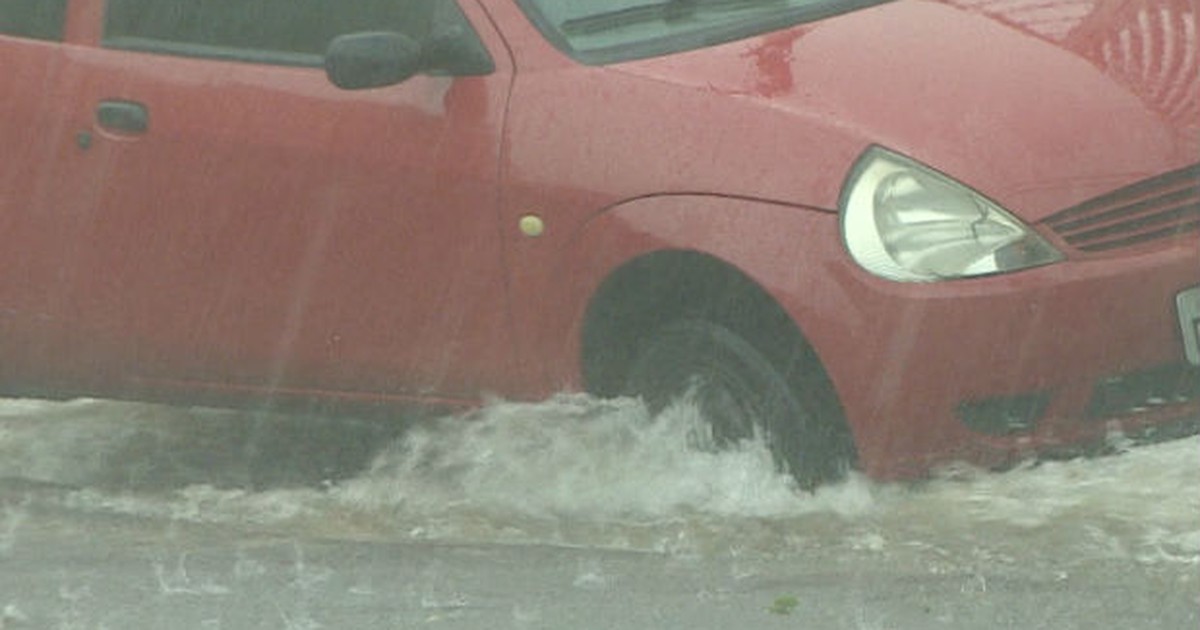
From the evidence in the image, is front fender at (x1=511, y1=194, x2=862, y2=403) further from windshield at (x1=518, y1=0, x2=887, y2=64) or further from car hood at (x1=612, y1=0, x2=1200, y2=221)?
windshield at (x1=518, y1=0, x2=887, y2=64)

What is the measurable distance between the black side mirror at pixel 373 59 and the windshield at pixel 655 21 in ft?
1.05

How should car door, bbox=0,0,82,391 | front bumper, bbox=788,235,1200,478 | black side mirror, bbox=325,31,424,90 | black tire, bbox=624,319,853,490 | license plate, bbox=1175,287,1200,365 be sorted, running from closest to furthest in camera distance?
front bumper, bbox=788,235,1200,478, license plate, bbox=1175,287,1200,365, black tire, bbox=624,319,853,490, black side mirror, bbox=325,31,424,90, car door, bbox=0,0,82,391

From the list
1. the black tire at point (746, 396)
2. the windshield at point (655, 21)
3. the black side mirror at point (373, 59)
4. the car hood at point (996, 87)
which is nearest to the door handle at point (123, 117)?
the black side mirror at point (373, 59)

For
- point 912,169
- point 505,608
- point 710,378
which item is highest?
point 912,169

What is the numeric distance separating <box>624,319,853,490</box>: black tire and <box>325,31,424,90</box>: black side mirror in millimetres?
892

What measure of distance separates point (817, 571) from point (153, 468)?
9.65ft

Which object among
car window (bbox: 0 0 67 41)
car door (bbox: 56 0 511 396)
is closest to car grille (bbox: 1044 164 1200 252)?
car door (bbox: 56 0 511 396)

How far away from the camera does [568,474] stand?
291 inches

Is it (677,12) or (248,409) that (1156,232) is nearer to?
(677,12)

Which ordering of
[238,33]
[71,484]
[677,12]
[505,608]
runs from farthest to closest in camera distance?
1. [71,484]
2. [238,33]
3. [677,12]
4. [505,608]

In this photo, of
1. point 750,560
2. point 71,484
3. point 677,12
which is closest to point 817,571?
point 750,560

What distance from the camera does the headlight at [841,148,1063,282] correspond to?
20.9 feet

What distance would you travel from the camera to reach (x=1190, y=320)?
6480 millimetres

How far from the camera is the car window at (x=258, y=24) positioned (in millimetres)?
7469
